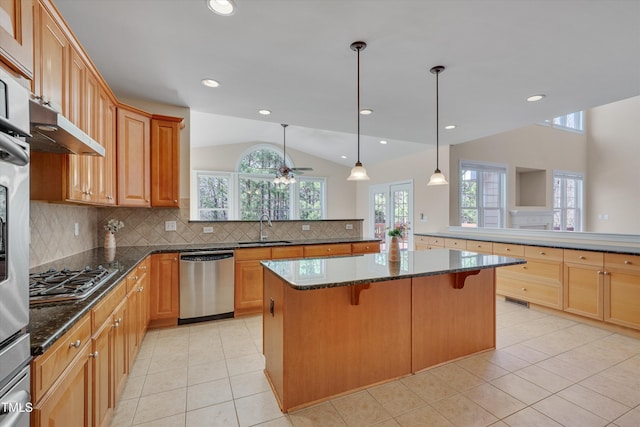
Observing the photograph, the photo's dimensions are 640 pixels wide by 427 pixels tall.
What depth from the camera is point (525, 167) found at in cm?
639

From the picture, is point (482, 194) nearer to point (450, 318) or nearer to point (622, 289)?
point (622, 289)

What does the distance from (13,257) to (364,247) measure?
372 cm

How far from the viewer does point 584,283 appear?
332 centimetres

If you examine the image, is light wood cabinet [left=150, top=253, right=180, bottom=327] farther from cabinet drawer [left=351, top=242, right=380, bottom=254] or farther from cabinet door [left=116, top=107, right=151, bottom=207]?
cabinet drawer [left=351, top=242, right=380, bottom=254]

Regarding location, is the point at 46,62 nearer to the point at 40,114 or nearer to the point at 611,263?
the point at 40,114

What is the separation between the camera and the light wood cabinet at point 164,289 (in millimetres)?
3139

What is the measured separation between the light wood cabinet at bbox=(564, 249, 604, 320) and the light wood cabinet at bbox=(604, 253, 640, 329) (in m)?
0.05

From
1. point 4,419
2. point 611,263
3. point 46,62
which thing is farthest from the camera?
point 611,263

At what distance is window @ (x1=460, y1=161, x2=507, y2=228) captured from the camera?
18.8 ft

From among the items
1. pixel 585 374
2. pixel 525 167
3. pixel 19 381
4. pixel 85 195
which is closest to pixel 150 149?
pixel 85 195

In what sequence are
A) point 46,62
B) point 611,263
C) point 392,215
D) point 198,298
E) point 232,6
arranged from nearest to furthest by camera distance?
point 46,62
point 232,6
point 611,263
point 198,298
point 392,215

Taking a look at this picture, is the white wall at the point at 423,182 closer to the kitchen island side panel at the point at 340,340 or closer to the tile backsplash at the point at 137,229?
the tile backsplash at the point at 137,229

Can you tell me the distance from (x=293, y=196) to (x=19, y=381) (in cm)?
752

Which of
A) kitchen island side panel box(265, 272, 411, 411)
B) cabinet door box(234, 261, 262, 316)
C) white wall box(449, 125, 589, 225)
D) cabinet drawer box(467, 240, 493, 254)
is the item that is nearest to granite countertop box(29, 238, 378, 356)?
cabinet door box(234, 261, 262, 316)
